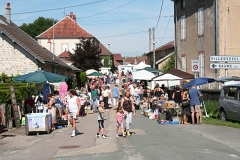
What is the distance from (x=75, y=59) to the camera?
56406mm

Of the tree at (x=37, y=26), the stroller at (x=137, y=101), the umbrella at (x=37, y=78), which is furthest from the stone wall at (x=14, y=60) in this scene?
the tree at (x=37, y=26)

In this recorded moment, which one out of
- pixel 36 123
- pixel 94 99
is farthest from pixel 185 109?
pixel 94 99

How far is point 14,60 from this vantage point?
3005 cm

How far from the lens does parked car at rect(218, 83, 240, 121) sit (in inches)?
713

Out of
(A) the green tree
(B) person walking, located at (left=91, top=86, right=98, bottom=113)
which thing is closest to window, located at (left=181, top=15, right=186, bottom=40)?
(A) the green tree

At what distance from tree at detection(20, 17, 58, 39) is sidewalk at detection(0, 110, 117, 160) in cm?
7636

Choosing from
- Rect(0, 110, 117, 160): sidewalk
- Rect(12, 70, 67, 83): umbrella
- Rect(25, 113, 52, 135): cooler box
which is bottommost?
Rect(0, 110, 117, 160): sidewalk

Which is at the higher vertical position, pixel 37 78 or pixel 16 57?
pixel 16 57

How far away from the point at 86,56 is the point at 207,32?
29024 mm

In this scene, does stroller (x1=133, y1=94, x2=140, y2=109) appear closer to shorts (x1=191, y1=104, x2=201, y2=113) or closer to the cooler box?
shorts (x1=191, y1=104, x2=201, y2=113)

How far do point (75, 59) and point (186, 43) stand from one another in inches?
1006

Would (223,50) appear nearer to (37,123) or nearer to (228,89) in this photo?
(228,89)

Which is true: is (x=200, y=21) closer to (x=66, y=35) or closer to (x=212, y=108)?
(x=212, y=108)

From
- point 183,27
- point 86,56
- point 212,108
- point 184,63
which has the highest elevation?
point 183,27
